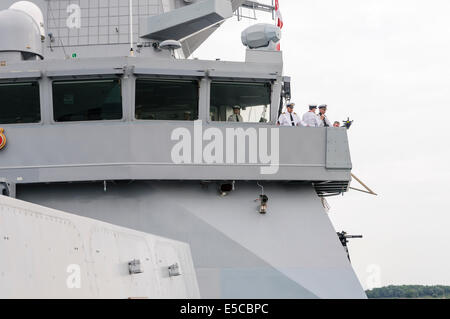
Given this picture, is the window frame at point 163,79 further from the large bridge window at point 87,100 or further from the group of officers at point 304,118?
the group of officers at point 304,118

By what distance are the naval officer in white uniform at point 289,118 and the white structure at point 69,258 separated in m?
5.92

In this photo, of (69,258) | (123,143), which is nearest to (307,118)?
(123,143)

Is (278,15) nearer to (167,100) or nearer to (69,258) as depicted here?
(167,100)

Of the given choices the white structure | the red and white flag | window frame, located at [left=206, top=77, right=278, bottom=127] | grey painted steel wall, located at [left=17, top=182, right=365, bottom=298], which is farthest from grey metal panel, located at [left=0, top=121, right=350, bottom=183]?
the red and white flag

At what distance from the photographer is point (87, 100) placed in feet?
42.3

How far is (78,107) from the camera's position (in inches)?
510

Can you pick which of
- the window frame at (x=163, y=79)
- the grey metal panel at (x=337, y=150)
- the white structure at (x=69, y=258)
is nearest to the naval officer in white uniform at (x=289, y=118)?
the grey metal panel at (x=337, y=150)

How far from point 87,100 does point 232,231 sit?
3601 mm

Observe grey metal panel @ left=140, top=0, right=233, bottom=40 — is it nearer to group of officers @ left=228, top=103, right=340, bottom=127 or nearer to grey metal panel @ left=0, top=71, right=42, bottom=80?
group of officers @ left=228, top=103, right=340, bottom=127

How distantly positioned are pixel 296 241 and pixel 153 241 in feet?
15.8

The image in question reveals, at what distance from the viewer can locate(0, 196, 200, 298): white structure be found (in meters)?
4.80

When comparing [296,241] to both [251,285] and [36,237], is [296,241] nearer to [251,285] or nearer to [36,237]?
[251,285]

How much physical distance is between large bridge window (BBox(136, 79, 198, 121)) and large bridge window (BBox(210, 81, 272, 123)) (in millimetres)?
413
